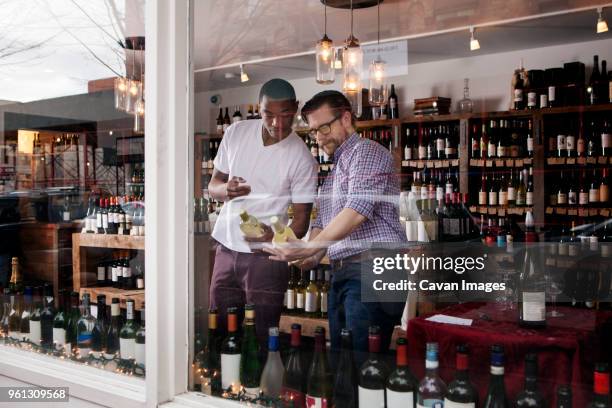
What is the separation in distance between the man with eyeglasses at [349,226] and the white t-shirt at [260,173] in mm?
70

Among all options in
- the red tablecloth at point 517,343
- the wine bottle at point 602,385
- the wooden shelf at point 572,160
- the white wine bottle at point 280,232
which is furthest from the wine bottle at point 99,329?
the wooden shelf at point 572,160

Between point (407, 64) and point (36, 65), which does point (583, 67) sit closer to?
point (407, 64)

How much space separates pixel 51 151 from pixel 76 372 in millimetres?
1477

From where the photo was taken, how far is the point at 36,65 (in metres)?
2.76

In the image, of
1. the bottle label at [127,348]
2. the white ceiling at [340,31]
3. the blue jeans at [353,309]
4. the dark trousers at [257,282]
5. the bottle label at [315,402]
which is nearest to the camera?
the bottle label at [315,402]

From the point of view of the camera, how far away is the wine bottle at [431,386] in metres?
1.36

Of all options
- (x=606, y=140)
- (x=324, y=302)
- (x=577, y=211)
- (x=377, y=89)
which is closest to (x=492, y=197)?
(x=577, y=211)

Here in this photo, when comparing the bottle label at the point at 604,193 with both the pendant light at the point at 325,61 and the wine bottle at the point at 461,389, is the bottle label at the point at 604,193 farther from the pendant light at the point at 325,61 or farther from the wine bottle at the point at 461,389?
the wine bottle at the point at 461,389

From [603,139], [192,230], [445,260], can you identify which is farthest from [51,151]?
[603,139]

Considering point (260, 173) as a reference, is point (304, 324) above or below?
below

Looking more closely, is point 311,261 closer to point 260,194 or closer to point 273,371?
point 260,194

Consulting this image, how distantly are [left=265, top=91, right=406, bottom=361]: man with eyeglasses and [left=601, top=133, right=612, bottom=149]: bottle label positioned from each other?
2.44m

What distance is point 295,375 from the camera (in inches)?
65.9

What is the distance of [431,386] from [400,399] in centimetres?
8
